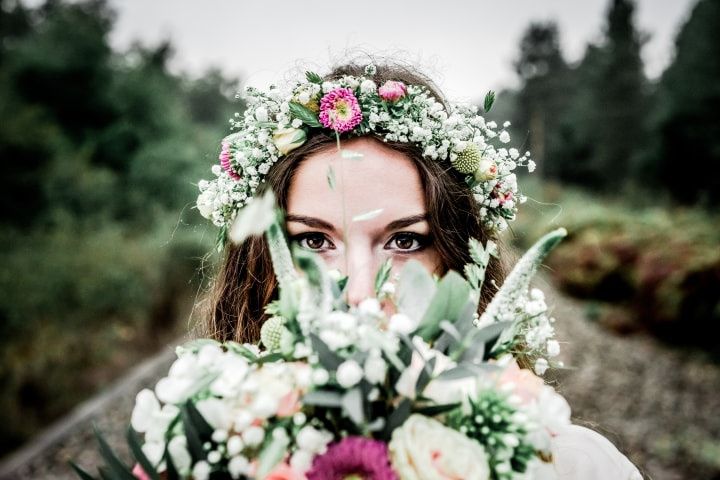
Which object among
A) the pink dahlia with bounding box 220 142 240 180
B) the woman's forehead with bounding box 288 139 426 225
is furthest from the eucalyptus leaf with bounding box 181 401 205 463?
the pink dahlia with bounding box 220 142 240 180

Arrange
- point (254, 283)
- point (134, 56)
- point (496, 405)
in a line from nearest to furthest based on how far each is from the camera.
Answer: point (496, 405)
point (254, 283)
point (134, 56)

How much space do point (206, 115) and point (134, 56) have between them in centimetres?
3277

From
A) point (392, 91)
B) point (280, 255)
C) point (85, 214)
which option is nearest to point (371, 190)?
point (392, 91)

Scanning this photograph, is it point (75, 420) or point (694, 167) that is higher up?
point (75, 420)

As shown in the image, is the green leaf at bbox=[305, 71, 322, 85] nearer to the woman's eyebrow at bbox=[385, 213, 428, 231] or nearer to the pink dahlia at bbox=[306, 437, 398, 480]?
the woman's eyebrow at bbox=[385, 213, 428, 231]

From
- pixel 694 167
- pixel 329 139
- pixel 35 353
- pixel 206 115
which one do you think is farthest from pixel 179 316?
pixel 206 115

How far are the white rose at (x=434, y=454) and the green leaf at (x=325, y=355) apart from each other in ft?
0.52

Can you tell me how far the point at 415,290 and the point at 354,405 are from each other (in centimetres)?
28

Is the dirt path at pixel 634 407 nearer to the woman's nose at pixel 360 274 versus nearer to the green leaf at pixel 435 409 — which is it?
the woman's nose at pixel 360 274

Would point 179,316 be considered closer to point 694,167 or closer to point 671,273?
point 671,273

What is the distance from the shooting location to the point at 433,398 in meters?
0.95

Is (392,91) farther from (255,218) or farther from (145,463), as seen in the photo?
(145,463)

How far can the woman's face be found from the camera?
169cm

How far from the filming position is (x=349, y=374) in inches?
34.4
